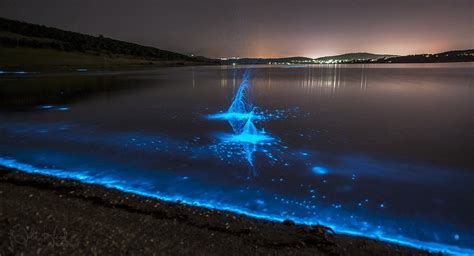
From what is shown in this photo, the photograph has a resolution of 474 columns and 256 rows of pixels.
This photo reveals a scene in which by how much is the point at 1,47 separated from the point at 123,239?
11289cm

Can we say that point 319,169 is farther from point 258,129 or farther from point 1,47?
point 1,47

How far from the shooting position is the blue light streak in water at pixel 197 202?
176 inches

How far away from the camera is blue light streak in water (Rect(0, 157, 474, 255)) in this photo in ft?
14.7

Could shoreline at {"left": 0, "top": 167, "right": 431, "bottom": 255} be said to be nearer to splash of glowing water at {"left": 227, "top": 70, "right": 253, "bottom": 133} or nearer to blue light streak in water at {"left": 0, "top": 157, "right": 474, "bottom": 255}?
blue light streak in water at {"left": 0, "top": 157, "right": 474, "bottom": 255}

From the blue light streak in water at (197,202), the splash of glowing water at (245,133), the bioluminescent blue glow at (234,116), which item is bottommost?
the blue light streak in water at (197,202)

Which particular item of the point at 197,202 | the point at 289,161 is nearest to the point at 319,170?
the point at 289,161

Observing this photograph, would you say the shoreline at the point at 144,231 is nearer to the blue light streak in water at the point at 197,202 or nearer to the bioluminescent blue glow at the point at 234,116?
the blue light streak in water at the point at 197,202

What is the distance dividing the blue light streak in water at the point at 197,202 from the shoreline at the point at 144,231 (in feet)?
0.99

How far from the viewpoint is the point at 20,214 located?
4.29 m

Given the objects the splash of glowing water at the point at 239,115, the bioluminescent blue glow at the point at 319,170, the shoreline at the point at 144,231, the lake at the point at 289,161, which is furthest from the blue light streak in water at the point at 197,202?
the splash of glowing water at the point at 239,115

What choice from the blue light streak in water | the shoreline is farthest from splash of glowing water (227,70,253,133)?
the shoreline

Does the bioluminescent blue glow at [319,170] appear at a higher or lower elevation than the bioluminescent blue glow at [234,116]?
lower

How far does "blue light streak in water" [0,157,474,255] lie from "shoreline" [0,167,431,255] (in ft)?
0.99

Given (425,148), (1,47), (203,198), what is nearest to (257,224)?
(203,198)
